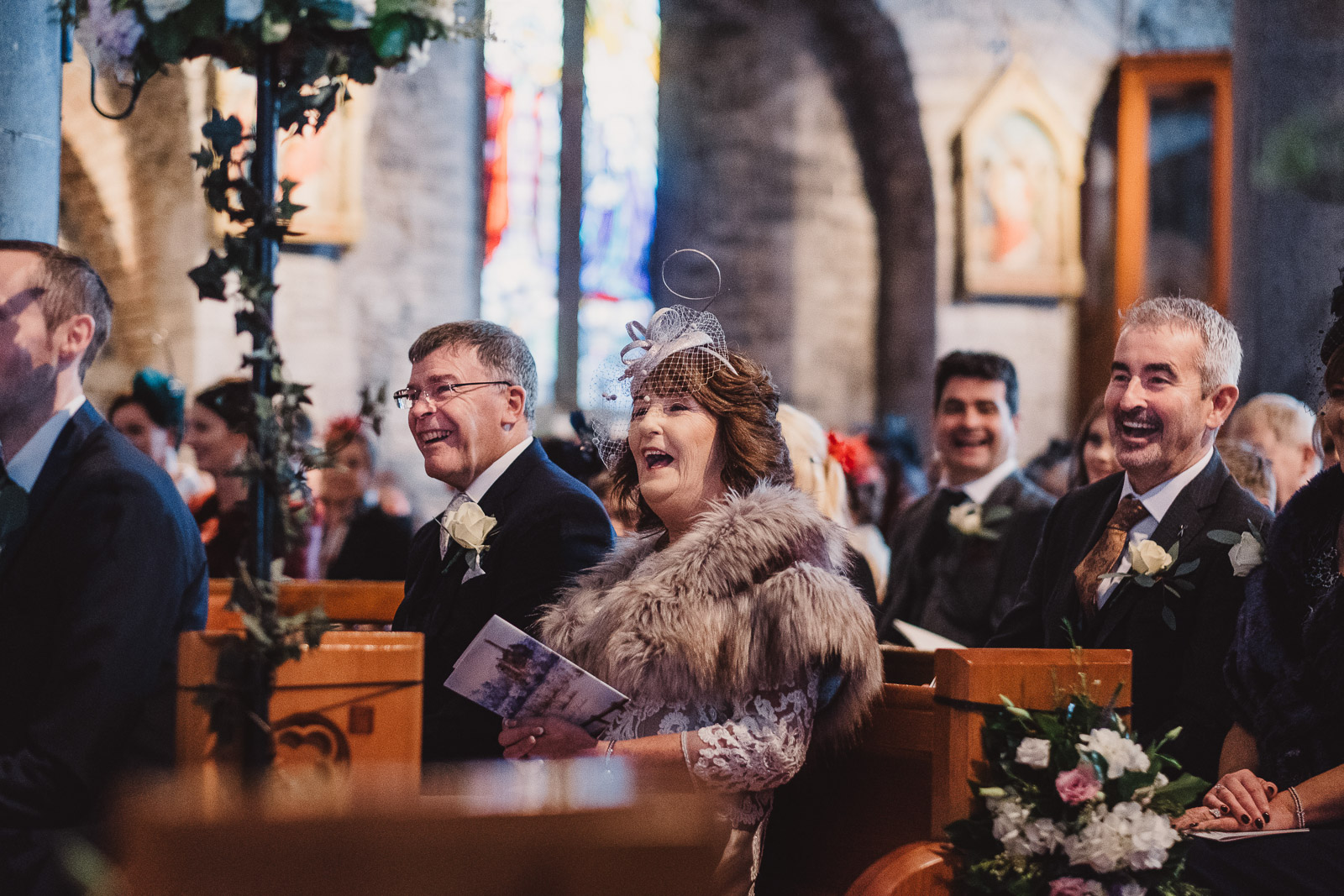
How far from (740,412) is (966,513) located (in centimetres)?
229

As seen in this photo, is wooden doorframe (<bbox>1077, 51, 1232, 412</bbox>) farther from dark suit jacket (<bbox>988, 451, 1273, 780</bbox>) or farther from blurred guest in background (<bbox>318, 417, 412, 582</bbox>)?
dark suit jacket (<bbox>988, 451, 1273, 780</bbox>)

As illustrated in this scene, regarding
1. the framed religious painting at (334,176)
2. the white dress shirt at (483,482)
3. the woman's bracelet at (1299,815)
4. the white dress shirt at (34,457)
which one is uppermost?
the framed religious painting at (334,176)

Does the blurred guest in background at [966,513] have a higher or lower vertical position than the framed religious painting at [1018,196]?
lower

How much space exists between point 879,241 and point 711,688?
9758 millimetres

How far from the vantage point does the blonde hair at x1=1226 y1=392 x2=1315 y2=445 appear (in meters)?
4.85

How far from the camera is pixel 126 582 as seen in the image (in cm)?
233

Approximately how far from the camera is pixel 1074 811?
2.40 meters

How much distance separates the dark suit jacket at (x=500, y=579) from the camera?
2.96 m

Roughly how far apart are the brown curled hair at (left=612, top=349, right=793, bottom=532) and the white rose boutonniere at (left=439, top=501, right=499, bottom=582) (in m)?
0.48

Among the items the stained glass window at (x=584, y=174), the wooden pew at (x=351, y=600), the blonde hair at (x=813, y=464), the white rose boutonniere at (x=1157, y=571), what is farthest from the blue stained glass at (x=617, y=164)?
the white rose boutonniere at (x=1157, y=571)

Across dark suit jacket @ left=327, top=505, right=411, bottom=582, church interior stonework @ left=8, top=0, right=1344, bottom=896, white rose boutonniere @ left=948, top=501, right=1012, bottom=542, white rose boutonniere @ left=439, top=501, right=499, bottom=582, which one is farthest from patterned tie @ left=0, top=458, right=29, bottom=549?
white rose boutonniere @ left=948, top=501, right=1012, bottom=542

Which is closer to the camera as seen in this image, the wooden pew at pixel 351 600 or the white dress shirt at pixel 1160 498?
the white dress shirt at pixel 1160 498

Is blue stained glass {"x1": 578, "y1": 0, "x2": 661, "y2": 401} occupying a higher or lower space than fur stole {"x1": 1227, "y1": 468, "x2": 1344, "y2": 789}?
higher

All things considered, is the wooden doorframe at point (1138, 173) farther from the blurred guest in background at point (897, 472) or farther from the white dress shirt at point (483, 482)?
the white dress shirt at point (483, 482)
